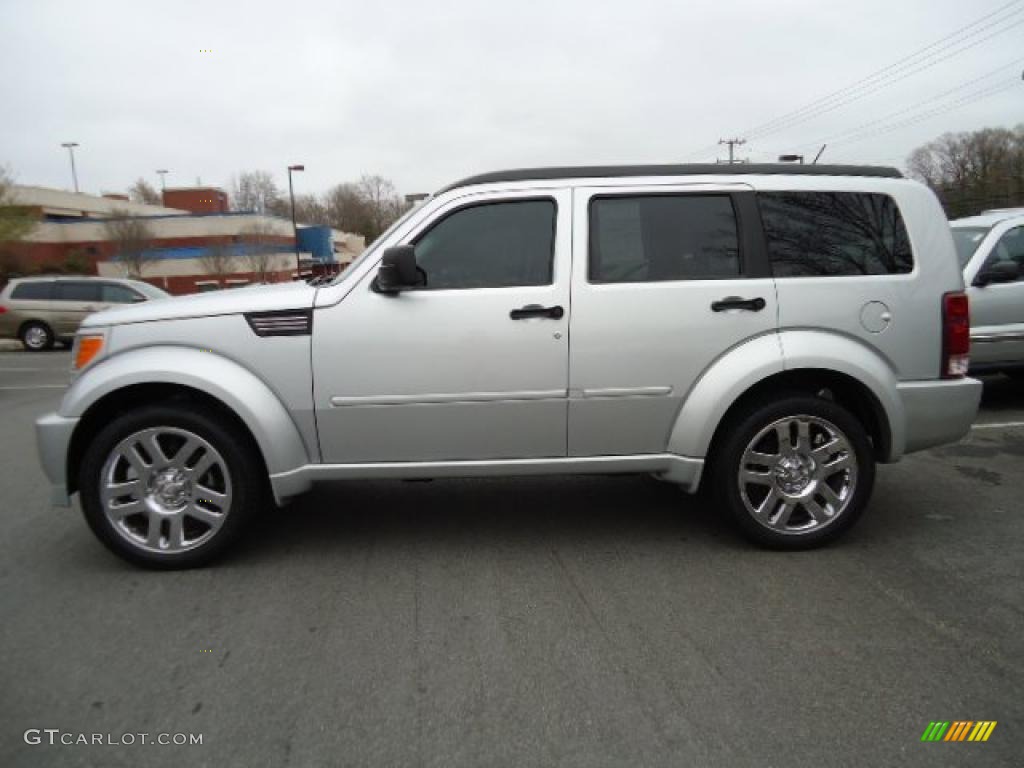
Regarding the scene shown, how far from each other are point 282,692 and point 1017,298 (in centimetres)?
709

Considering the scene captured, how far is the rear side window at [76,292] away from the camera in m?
Result: 17.0

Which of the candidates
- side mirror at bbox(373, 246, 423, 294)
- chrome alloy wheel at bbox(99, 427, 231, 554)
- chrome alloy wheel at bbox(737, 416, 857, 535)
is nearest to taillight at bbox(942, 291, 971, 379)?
chrome alloy wheel at bbox(737, 416, 857, 535)

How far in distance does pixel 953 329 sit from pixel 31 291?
777 inches

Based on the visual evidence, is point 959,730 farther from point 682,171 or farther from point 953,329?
point 682,171

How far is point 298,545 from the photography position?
4.06 metres

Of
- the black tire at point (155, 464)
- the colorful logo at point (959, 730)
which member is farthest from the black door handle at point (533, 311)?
the colorful logo at point (959, 730)

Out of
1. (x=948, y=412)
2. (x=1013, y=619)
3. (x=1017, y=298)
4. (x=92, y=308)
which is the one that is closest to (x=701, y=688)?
(x=1013, y=619)

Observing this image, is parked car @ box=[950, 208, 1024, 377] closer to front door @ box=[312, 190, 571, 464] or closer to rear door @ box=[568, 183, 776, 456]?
rear door @ box=[568, 183, 776, 456]

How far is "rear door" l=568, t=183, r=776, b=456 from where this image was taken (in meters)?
3.65

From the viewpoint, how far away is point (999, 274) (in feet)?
21.3

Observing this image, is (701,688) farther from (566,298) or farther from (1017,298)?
(1017,298)

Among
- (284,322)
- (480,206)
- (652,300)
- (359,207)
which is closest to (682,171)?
(652,300)

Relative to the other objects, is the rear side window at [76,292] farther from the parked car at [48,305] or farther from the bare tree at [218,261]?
the bare tree at [218,261]

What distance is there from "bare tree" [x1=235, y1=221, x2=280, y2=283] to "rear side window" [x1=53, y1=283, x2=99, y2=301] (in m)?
28.3
